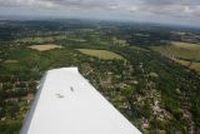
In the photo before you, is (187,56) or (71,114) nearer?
Answer: (71,114)

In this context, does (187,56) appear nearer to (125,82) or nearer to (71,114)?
(125,82)

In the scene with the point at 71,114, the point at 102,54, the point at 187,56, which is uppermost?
the point at 71,114

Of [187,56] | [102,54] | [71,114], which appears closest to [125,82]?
[102,54]

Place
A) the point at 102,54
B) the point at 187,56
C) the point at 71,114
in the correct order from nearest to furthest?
1. the point at 71,114
2. the point at 102,54
3. the point at 187,56

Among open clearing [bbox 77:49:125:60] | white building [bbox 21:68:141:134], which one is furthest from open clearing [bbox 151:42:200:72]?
white building [bbox 21:68:141:134]

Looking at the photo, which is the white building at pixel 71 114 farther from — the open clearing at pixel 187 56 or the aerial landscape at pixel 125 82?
the open clearing at pixel 187 56

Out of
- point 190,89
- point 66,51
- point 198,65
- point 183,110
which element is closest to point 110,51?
point 66,51

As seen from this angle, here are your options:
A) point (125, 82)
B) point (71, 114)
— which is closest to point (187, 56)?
point (125, 82)

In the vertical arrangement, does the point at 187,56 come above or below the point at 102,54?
below

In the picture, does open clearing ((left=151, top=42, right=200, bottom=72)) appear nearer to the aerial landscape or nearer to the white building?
the aerial landscape

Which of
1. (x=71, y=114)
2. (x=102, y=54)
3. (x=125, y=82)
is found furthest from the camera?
(x=102, y=54)

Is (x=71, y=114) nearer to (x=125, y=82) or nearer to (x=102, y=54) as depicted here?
(x=125, y=82)
